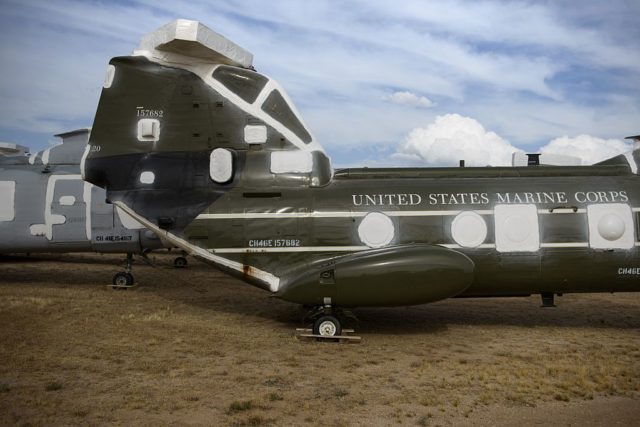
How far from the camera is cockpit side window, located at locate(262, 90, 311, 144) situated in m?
10.3

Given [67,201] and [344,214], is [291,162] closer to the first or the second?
[344,214]

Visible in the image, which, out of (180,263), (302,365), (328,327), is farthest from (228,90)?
(180,263)

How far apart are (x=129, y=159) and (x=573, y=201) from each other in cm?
931

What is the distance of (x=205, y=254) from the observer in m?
9.84

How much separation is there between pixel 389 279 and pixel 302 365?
7.40 ft

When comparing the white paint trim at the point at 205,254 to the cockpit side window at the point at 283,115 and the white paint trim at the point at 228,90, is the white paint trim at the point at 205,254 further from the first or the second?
the cockpit side window at the point at 283,115

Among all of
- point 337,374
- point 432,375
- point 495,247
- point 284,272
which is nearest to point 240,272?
point 284,272

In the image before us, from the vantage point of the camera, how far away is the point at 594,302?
563 inches

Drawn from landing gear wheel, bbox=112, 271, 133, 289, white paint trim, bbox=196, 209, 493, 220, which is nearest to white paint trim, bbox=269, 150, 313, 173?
white paint trim, bbox=196, 209, 493, 220

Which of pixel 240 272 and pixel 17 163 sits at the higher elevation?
pixel 17 163

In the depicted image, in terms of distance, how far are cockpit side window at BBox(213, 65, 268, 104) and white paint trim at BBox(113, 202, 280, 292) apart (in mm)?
3291

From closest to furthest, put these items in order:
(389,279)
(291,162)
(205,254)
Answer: (389,279) < (205,254) < (291,162)

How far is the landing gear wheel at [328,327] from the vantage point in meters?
9.27

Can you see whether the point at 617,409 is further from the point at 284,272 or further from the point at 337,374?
the point at 284,272
